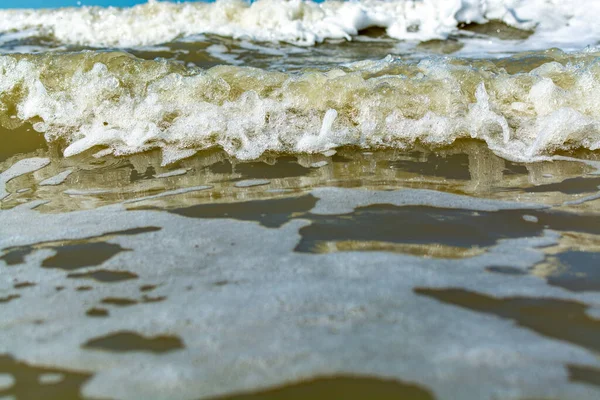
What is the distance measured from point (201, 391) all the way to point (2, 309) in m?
0.74

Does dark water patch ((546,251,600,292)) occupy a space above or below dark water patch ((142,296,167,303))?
below

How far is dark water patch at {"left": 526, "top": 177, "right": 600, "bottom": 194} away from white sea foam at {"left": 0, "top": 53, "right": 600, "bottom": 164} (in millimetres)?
338

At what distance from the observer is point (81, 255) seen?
1982 mm

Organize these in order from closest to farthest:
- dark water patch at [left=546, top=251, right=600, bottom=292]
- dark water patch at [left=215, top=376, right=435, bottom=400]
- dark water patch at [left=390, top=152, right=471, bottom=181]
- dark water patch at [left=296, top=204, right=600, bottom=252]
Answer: dark water patch at [left=215, top=376, right=435, bottom=400] → dark water patch at [left=546, top=251, right=600, bottom=292] → dark water patch at [left=296, top=204, right=600, bottom=252] → dark water patch at [left=390, top=152, right=471, bottom=181]

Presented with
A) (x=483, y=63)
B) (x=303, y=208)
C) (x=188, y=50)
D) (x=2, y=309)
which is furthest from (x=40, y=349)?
(x=188, y=50)

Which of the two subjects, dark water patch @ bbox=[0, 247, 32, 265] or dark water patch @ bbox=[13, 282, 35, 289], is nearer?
dark water patch @ bbox=[13, 282, 35, 289]

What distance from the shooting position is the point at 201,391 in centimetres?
125

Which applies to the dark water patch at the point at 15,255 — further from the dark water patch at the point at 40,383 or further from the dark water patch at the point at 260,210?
the dark water patch at the point at 40,383

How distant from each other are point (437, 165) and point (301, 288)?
4.59 feet

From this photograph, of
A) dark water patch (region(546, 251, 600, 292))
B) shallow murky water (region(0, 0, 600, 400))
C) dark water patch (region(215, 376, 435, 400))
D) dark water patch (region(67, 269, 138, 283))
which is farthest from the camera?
dark water patch (region(67, 269, 138, 283))

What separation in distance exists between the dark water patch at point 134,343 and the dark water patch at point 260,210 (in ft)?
2.61

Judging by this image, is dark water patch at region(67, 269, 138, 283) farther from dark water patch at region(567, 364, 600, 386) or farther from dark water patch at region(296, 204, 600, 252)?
dark water patch at region(567, 364, 600, 386)

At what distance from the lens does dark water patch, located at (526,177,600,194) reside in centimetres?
250

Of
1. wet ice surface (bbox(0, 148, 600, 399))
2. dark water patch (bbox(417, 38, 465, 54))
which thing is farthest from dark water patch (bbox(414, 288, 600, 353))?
dark water patch (bbox(417, 38, 465, 54))
